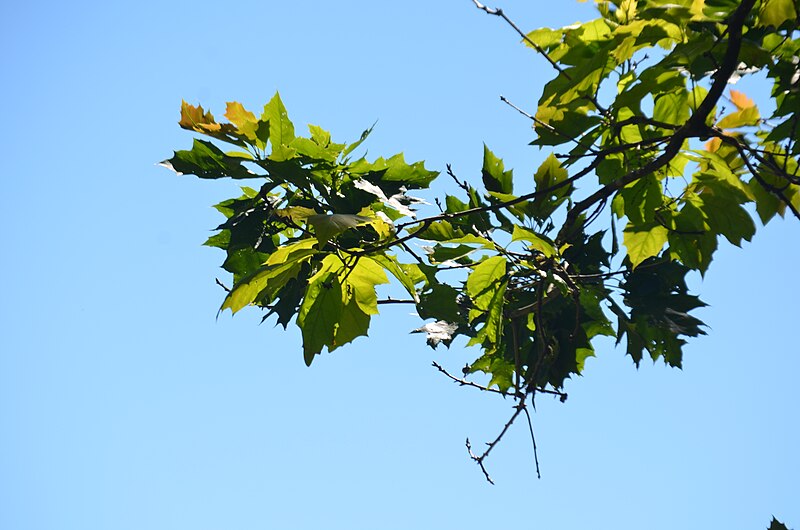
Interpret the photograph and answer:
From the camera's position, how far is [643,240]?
1831 mm

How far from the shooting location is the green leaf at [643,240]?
1.81m

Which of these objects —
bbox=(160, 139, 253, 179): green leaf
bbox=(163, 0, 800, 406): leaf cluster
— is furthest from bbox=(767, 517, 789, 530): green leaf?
bbox=(160, 139, 253, 179): green leaf

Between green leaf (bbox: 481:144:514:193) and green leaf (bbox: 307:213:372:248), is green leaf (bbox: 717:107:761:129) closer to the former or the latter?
green leaf (bbox: 481:144:514:193)

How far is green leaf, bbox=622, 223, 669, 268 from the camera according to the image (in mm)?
1810

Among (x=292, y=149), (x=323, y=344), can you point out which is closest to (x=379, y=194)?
(x=292, y=149)

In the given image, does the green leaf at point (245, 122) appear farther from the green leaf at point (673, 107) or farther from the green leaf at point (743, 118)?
the green leaf at point (743, 118)

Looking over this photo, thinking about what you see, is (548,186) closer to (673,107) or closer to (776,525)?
(673,107)

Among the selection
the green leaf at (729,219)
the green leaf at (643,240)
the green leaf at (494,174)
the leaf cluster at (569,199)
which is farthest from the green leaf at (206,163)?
the green leaf at (729,219)

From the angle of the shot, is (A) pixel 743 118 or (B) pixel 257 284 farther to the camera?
(A) pixel 743 118

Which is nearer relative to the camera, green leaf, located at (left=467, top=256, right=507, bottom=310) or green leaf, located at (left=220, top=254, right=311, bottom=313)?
green leaf, located at (left=220, top=254, right=311, bottom=313)

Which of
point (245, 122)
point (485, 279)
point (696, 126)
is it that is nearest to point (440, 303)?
point (485, 279)

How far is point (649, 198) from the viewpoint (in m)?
1.73

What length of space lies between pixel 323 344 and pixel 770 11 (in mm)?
1027

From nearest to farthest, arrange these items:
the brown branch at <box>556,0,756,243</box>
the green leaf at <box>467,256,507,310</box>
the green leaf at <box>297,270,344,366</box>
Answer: the brown branch at <box>556,0,756,243</box> → the green leaf at <box>297,270,344,366</box> → the green leaf at <box>467,256,507,310</box>
